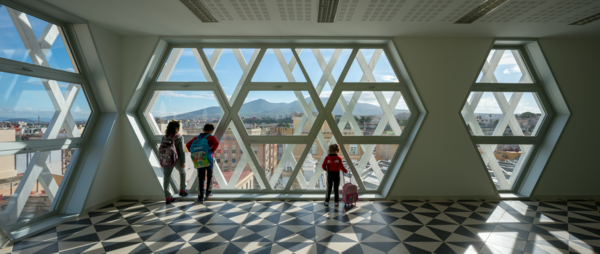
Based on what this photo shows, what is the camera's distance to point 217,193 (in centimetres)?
539

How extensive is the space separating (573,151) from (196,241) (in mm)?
7049

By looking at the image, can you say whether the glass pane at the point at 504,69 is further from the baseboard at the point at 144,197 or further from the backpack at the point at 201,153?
the baseboard at the point at 144,197

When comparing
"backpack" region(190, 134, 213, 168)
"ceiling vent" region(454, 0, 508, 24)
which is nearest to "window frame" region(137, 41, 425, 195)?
"backpack" region(190, 134, 213, 168)

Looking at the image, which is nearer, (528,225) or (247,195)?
(528,225)

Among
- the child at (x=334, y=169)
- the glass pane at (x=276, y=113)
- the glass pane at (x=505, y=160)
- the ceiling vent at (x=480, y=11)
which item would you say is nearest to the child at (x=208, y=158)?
the glass pane at (x=276, y=113)

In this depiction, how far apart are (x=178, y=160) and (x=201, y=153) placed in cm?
60

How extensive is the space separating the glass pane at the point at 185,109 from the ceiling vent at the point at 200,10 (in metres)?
1.64

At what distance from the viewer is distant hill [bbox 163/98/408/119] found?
5.43 meters

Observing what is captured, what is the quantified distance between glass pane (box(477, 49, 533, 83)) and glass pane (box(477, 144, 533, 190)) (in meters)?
1.39

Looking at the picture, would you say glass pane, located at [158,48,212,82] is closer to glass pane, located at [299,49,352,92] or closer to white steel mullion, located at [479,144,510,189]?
glass pane, located at [299,49,352,92]

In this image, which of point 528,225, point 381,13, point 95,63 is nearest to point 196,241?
point 95,63

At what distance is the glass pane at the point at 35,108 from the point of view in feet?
11.5

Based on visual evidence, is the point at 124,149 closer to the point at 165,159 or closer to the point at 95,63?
the point at 165,159

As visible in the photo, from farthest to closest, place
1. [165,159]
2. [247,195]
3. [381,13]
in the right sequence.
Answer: [247,195]
[165,159]
[381,13]
